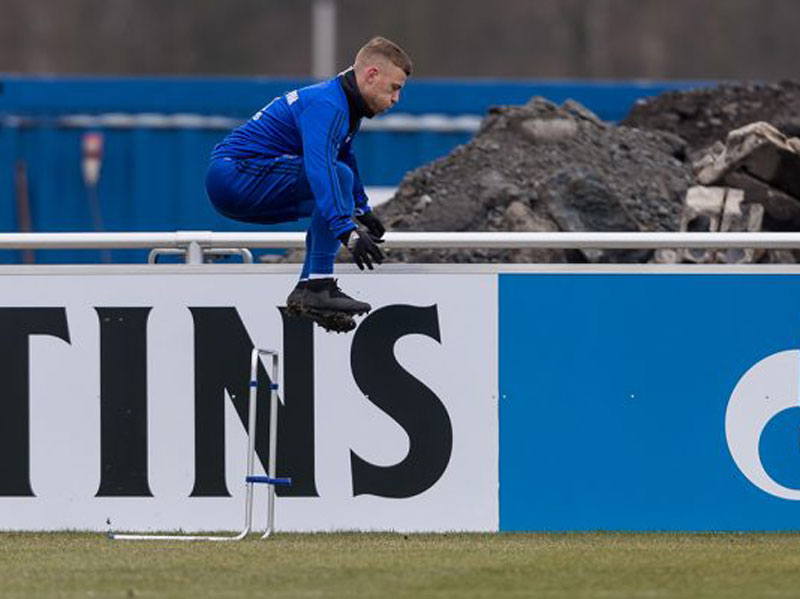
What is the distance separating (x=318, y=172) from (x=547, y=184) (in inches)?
142

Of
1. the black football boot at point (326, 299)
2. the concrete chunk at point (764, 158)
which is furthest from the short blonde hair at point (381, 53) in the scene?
the concrete chunk at point (764, 158)

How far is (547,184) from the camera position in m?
11.9

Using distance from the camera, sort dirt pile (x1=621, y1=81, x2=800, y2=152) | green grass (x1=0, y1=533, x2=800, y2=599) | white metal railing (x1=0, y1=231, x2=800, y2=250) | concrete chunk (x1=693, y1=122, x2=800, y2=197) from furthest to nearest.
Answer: dirt pile (x1=621, y1=81, x2=800, y2=152) < concrete chunk (x1=693, y1=122, x2=800, y2=197) < white metal railing (x1=0, y1=231, x2=800, y2=250) < green grass (x1=0, y1=533, x2=800, y2=599)

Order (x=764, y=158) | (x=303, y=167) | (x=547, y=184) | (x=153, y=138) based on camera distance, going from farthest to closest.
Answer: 1. (x=153, y=138)
2. (x=547, y=184)
3. (x=764, y=158)
4. (x=303, y=167)

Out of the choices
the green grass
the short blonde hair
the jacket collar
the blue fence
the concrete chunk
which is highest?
the short blonde hair

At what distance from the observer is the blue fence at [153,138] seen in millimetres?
21922

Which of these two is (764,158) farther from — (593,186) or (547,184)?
(547,184)

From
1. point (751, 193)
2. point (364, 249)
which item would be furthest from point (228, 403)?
point (751, 193)

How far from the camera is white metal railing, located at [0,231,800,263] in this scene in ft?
29.6

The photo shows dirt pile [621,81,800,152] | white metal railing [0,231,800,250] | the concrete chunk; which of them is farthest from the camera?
dirt pile [621,81,800,152]

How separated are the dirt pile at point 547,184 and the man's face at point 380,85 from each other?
260 cm

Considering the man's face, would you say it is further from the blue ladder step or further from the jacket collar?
the blue ladder step

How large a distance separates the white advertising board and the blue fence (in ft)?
40.9

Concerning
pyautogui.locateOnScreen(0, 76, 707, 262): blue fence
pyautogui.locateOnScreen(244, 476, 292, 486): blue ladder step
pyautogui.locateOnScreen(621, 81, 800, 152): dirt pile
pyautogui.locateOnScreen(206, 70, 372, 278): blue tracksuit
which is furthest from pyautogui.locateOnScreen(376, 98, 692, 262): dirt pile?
pyautogui.locateOnScreen(0, 76, 707, 262): blue fence
